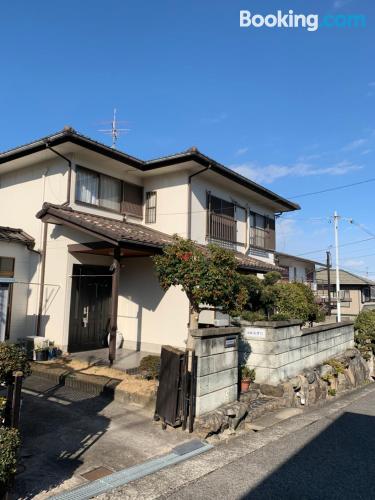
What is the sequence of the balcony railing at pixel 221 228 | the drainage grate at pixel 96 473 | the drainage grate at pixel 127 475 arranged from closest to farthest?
1. the drainage grate at pixel 127 475
2. the drainage grate at pixel 96 473
3. the balcony railing at pixel 221 228

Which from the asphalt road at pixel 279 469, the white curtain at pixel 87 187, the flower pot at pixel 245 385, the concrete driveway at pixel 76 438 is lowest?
the asphalt road at pixel 279 469

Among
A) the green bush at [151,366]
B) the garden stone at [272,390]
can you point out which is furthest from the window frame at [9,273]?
the garden stone at [272,390]

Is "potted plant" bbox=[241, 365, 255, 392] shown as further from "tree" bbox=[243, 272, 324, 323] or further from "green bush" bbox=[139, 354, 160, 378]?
"green bush" bbox=[139, 354, 160, 378]

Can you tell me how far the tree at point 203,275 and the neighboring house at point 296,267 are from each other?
14.5 m

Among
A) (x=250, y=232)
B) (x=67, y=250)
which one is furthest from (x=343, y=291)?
(x=67, y=250)

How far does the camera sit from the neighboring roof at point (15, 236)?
37.5 feet

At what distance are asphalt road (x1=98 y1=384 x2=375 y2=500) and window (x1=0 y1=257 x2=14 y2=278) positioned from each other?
8517 mm

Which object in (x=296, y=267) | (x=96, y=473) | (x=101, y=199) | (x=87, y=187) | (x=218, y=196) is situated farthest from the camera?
(x=296, y=267)

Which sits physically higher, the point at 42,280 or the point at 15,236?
the point at 15,236

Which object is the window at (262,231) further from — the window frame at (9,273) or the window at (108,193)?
the window frame at (9,273)

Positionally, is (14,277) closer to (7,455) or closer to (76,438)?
(76,438)

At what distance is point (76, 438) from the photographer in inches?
222

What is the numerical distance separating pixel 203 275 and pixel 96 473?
13.4 ft

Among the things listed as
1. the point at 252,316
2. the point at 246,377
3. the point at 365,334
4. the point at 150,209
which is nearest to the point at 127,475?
the point at 246,377
